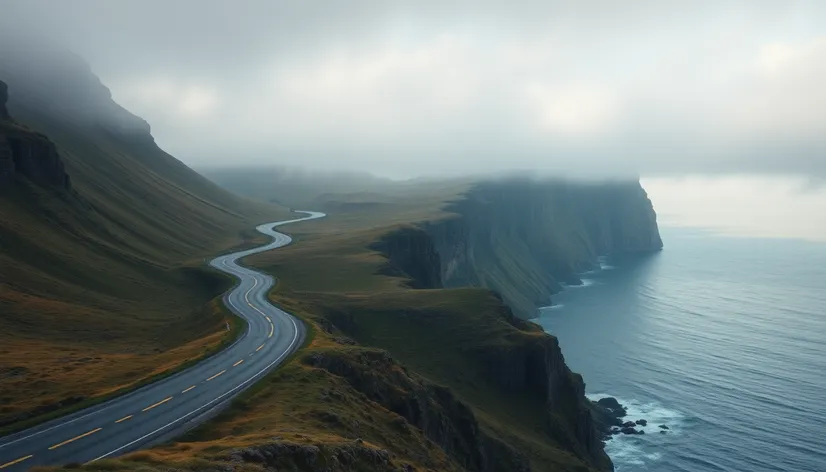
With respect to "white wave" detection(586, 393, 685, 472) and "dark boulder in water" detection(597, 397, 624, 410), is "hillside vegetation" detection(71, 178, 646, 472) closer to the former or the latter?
"white wave" detection(586, 393, 685, 472)

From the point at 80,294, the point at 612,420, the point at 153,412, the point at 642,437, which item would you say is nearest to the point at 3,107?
the point at 80,294

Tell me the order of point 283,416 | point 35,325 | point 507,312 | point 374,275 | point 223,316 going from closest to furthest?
1. point 283,416
2. point 35,325
3. point 223,316
4. point 507,312
5. point 374,275

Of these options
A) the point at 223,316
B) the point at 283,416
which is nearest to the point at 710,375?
the point at 223,316

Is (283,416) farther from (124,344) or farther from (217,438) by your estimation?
(124,344)

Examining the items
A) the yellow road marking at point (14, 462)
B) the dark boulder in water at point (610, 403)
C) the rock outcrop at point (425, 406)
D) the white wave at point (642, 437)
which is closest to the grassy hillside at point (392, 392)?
the rock outcrop at point (425, 406)

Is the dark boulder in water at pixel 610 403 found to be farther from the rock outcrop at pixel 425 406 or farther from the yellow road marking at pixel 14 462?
the yellow road marking at pixel 14 462

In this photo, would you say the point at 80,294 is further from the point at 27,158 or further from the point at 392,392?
the point at 392,392

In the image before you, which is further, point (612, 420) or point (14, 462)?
point (612, 420)

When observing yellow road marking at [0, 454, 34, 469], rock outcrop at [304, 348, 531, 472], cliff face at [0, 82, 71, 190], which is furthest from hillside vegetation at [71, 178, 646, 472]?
cliff face at [0, 82, 71, 190]
